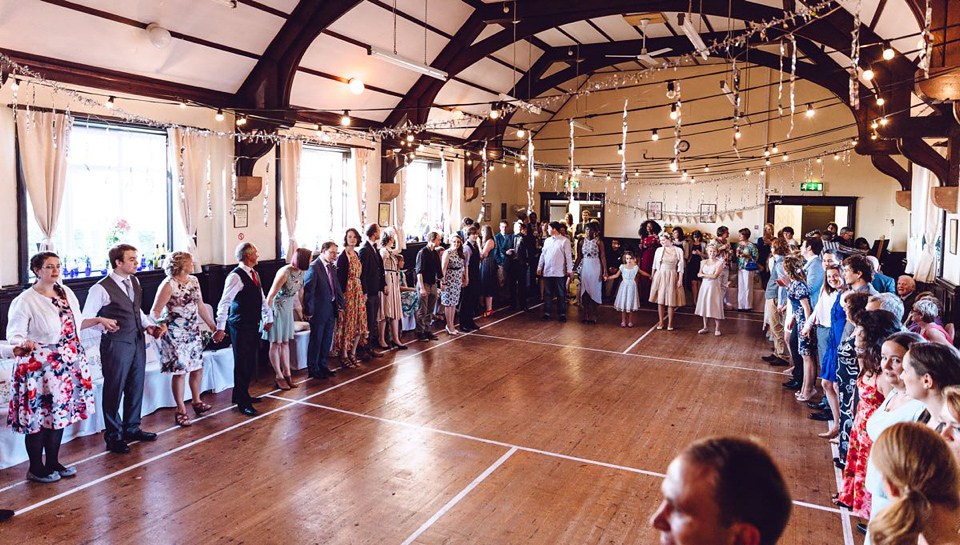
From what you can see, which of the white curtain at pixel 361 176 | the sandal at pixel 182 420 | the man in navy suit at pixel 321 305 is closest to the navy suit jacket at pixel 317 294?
the man in navy suit at pixel 321 305

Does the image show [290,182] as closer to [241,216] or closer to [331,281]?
[241,216]

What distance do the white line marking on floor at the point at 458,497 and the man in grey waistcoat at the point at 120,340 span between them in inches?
99.3

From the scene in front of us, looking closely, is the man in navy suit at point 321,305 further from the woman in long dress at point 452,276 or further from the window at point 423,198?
the window at point 423,198

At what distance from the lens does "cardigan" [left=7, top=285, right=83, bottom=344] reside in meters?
4.12

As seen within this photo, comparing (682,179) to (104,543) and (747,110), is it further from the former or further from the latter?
(104,543)

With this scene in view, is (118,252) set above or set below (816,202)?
below

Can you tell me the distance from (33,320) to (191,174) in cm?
452

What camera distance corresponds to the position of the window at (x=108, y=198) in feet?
23.7

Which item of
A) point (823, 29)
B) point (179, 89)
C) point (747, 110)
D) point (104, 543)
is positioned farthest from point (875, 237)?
point (104, 543)

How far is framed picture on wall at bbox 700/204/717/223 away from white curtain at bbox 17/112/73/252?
504 inches

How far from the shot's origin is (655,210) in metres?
16.0

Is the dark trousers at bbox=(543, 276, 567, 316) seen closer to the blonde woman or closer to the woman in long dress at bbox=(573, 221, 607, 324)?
the woman in long dress at bbox=(573, 221, 607, 324)

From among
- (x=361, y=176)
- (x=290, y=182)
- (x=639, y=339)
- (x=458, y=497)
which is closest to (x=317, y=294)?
(x=458, y=497)

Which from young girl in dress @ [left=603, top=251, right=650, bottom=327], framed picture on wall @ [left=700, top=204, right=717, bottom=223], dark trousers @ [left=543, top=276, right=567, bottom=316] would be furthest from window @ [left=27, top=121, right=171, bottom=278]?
framed picture on wall @ [left=700, top=204, right=717, bottom=223]
